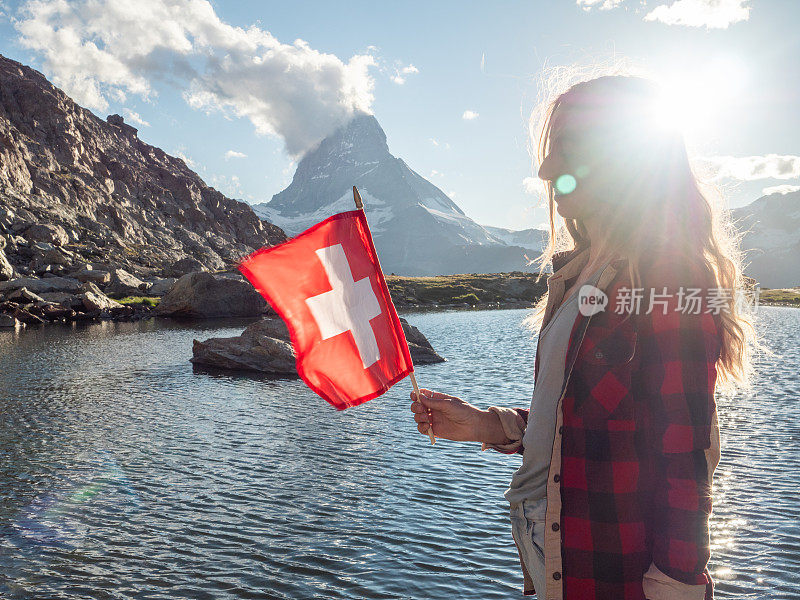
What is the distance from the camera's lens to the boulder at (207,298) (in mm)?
71688

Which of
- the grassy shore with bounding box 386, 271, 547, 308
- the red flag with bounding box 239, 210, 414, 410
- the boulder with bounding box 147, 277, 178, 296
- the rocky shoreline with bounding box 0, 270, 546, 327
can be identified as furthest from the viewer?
the grassy shore with bounding box 386, 271, 547, 308

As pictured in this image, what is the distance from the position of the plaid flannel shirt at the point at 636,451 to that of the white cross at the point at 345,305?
3042 millimetres

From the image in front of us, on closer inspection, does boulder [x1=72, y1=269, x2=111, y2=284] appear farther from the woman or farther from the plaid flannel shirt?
the plaid flannel shirt

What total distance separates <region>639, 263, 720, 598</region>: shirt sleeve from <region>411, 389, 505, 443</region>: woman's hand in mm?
1398

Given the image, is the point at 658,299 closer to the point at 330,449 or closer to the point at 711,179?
the point at 711,179

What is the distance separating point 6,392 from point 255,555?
21.8 m

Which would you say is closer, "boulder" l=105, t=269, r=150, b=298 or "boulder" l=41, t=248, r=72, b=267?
"boulder" l=105, t=269, r=150, b=298

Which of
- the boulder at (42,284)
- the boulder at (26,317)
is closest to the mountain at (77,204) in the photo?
the boulder at (42,284)

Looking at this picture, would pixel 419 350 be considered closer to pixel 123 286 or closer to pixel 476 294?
pixel 123 286

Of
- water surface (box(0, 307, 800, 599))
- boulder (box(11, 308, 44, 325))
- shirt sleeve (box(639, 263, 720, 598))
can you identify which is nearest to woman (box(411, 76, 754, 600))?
shirt sleeve (box(639, 263, 720, 598))

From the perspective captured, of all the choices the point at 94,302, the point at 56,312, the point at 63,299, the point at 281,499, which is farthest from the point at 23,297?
the point at 281,499

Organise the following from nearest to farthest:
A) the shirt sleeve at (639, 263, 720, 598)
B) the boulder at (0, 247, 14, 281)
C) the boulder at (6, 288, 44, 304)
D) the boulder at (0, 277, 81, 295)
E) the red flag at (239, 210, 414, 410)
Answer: the shirt sleeve at (639, 263, 720, 598)
the red flag at (239, 210, 414, 410)
the boulder at (6, 288, 44, 304)
the boulder at (0, 277, 81, 295)
the boulder at (0, 247, 14, 281)

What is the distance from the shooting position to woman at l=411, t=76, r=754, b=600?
2551mm

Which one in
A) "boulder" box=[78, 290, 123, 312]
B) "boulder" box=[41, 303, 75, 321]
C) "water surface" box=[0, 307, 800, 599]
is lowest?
"water surface" box=[0, 307, 800, 599]
